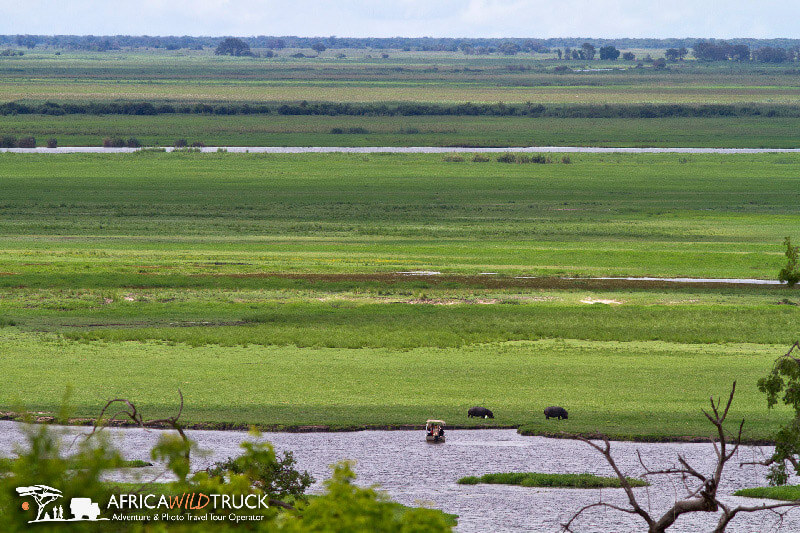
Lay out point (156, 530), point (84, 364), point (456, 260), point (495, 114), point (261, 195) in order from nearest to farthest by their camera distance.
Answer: point (156, 530) < point (84, 364) < point (456, 260) < point (261, 195) < point (495, 114)

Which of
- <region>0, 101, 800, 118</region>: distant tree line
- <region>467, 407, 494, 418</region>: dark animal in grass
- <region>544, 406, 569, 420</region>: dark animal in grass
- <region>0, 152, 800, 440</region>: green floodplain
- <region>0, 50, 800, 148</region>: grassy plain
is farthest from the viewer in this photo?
<region>0, 101, 800, 118</region>: distant tree line

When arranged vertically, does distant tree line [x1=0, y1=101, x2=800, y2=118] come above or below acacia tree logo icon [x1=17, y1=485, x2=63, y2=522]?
above

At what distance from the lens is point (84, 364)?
2970cm

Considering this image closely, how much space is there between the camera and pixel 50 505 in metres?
7.41

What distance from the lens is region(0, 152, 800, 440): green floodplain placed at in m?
26.8

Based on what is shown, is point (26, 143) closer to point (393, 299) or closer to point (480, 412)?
point (393, 299)

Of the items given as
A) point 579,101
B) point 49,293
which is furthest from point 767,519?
point 579,101

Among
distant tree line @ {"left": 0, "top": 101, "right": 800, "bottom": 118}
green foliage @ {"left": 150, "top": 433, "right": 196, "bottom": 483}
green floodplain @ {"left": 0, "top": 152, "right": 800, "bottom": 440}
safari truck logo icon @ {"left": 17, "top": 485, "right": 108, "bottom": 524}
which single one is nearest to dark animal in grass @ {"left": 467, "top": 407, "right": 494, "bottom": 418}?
green floodplain @ {"left": 0, "top": 152, "right": 800, "bottom": 440}

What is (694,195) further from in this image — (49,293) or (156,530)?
(156,530)

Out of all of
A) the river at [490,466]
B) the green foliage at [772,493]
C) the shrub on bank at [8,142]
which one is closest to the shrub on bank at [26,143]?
the shrub on bank at [8,142]

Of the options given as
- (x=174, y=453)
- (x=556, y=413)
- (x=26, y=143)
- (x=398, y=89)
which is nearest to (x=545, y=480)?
(x=556, y=413)

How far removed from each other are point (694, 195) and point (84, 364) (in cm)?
5491

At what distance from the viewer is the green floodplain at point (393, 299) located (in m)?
26.8

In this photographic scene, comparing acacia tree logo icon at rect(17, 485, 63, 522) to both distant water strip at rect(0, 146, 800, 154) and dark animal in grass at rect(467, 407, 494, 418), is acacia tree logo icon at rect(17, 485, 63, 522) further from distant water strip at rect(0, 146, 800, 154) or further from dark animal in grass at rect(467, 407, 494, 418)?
distant water strip at rect(0, 146, 800, 154)
